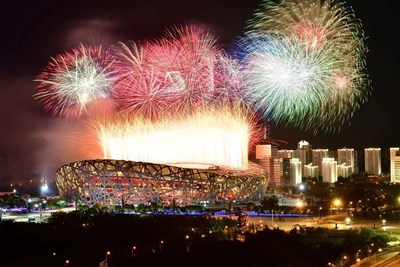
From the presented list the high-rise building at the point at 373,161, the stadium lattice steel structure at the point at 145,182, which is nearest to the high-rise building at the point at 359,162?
the high-rise building at the point at 373,161

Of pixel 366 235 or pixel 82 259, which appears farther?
pixel 366 235

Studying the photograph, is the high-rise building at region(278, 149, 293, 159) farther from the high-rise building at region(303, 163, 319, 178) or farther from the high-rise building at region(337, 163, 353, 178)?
the high-rise building at region(337, 163, 353, 178)

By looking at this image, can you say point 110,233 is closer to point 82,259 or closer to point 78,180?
point 82,259

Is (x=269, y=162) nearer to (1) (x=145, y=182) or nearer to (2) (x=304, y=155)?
(2) (x=304, y=155)

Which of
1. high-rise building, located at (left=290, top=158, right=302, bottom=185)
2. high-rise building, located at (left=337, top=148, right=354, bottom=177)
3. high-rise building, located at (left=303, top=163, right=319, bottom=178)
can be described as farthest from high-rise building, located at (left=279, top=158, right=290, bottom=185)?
high-rise building, located at (left=337, top=148, right=354, bottom=177)

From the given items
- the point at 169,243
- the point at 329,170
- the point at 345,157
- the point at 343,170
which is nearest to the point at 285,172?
the point at 329,170

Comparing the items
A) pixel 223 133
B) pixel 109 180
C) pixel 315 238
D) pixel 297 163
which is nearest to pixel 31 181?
pixel 297 163

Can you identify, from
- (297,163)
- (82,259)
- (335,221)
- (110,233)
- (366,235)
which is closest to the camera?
(82,259)
